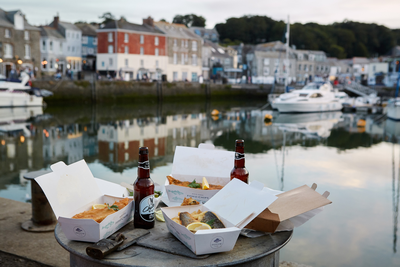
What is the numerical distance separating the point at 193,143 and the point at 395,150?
8.02 metres

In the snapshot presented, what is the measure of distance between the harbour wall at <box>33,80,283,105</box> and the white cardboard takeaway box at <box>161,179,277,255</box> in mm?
32687

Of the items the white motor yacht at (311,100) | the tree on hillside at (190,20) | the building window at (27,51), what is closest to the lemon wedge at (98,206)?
the white motor yacht at (311,100)

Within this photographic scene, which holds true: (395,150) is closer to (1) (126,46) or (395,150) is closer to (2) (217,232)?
(2) (217,232)

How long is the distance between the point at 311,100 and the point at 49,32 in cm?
3444

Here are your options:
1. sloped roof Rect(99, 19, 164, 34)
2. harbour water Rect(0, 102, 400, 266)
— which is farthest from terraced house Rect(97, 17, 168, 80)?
harbour water Rect(0, 102, 400, 266)

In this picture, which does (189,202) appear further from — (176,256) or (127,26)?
(127,26)

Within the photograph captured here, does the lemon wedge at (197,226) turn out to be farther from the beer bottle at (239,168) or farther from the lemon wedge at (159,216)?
the beer bottle at (239,168)

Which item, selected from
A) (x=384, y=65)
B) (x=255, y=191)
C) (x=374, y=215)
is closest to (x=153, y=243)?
(x=255, y=191)

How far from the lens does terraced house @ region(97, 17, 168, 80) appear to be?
47406 millimetres

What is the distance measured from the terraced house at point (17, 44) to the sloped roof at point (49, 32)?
507 cm

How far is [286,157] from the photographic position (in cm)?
1309

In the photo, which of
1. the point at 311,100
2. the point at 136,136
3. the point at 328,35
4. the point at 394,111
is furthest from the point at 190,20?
the point at 136,136

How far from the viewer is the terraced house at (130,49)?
156ft

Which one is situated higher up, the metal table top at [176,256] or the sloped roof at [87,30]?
the sloped roof at [87,30]
